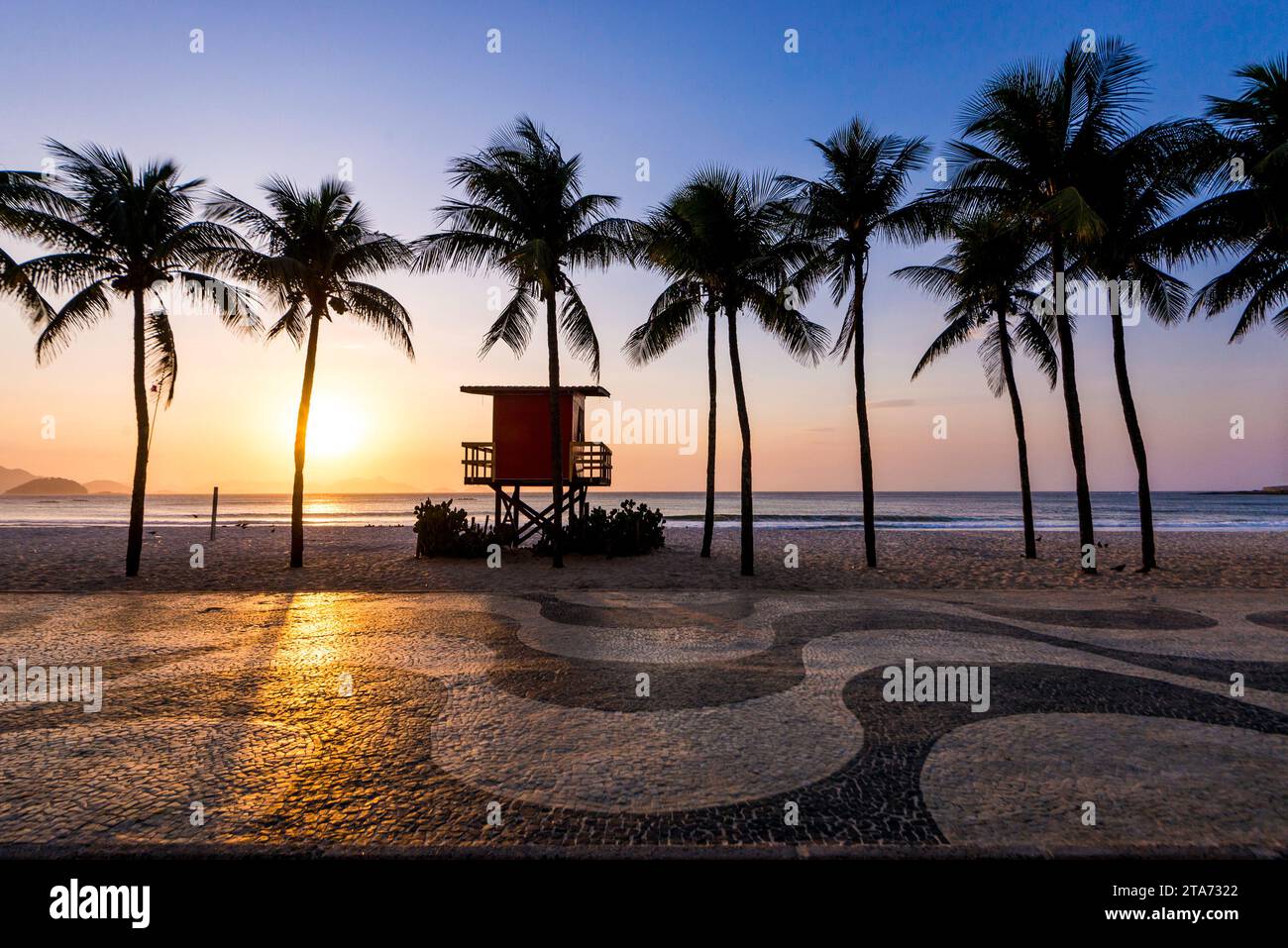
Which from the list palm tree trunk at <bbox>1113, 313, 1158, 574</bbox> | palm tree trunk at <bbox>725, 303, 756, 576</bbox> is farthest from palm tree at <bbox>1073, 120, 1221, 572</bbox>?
palm tree trunk at <bbox>725, 303, 756, 576</bbox>

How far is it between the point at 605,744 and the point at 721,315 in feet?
51.1

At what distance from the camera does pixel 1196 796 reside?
154 inches

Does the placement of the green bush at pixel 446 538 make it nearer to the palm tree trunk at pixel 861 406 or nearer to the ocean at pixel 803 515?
the palm tree trunk at pixel 861 406

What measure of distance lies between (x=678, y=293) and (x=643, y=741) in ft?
54.1

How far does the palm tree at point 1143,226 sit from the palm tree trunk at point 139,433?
79.4 ft

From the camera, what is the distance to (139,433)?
15695 mm

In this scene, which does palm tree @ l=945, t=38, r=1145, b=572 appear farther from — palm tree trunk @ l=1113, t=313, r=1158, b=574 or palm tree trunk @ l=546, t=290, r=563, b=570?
palm tree trunk @ l=546, t=290, r=563, b=570

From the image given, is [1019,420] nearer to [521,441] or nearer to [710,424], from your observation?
[710,424]

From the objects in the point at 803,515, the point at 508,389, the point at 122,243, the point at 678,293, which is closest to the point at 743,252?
the point at 678,293

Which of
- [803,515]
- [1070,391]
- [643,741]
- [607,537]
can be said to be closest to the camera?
[643,741]

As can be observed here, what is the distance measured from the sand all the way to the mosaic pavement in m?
4.92

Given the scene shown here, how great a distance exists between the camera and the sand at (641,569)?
46.5 ft

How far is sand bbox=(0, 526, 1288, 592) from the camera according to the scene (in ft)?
46.5
